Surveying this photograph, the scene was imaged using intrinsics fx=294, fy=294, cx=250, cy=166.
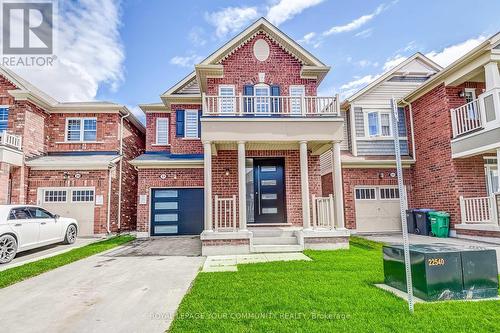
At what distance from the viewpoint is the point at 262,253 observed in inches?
353

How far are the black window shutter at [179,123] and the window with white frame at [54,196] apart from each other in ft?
19.8

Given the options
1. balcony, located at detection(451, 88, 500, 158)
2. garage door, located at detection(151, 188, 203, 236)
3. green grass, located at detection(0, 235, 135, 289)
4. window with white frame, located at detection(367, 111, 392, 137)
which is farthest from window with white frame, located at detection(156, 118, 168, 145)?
balcony, located at detection(451, 88, 500, 158)

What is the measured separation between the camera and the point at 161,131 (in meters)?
15.5

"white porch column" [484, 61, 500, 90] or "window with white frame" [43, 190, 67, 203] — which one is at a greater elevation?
"white porch column" [484, 61, 500, 90]

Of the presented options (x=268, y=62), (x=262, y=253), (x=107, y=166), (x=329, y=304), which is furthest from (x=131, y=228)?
(x=329, y=304)

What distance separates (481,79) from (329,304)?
1263 centimetres

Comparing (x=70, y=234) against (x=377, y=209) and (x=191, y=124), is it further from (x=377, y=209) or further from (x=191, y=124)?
(x=377, y=209)

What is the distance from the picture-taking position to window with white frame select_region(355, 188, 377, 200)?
45.3ft

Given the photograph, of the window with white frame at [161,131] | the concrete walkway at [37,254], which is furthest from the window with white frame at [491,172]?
the concrete walkway at [37,254]

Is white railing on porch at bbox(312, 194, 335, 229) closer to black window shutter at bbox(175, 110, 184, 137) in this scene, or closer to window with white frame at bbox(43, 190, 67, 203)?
black window shutter at bbox(175, 110, 184, 137)

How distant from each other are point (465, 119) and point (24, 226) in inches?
624

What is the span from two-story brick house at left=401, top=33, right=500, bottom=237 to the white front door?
1493 centimetres

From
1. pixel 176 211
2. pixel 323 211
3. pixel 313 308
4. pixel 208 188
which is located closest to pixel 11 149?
pixel 176 211

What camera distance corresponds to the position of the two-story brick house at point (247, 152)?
953 cm
